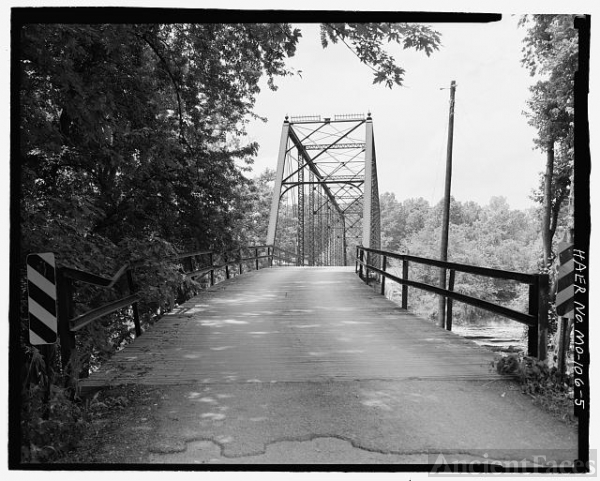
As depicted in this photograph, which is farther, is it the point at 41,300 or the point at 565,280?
the point at 41,300

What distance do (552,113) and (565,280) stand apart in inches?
559

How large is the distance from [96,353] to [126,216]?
3.20 m

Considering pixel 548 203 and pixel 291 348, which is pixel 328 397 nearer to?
pixel 291 348

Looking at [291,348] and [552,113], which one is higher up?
[552,113]

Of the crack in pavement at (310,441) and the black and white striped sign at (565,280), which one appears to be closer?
the black and white striped sign at (565,280)

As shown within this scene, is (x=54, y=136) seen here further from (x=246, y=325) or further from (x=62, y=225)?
(x=246, y=325)

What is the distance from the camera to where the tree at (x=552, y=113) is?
37.1 feet

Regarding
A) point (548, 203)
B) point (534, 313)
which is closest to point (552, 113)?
point (548, 203)

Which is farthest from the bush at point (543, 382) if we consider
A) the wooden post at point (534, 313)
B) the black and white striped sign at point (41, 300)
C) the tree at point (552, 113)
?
the tree at point (552, 113)

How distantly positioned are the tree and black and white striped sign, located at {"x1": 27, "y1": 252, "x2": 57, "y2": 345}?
10.2 metres

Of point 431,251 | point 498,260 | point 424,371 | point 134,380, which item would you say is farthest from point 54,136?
point 431,251

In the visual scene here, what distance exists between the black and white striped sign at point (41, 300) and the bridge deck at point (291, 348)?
3.82ft

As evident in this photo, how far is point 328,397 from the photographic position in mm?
3562

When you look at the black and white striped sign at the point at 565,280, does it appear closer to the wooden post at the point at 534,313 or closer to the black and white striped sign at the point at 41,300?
the wooden post at the point at 534,313
